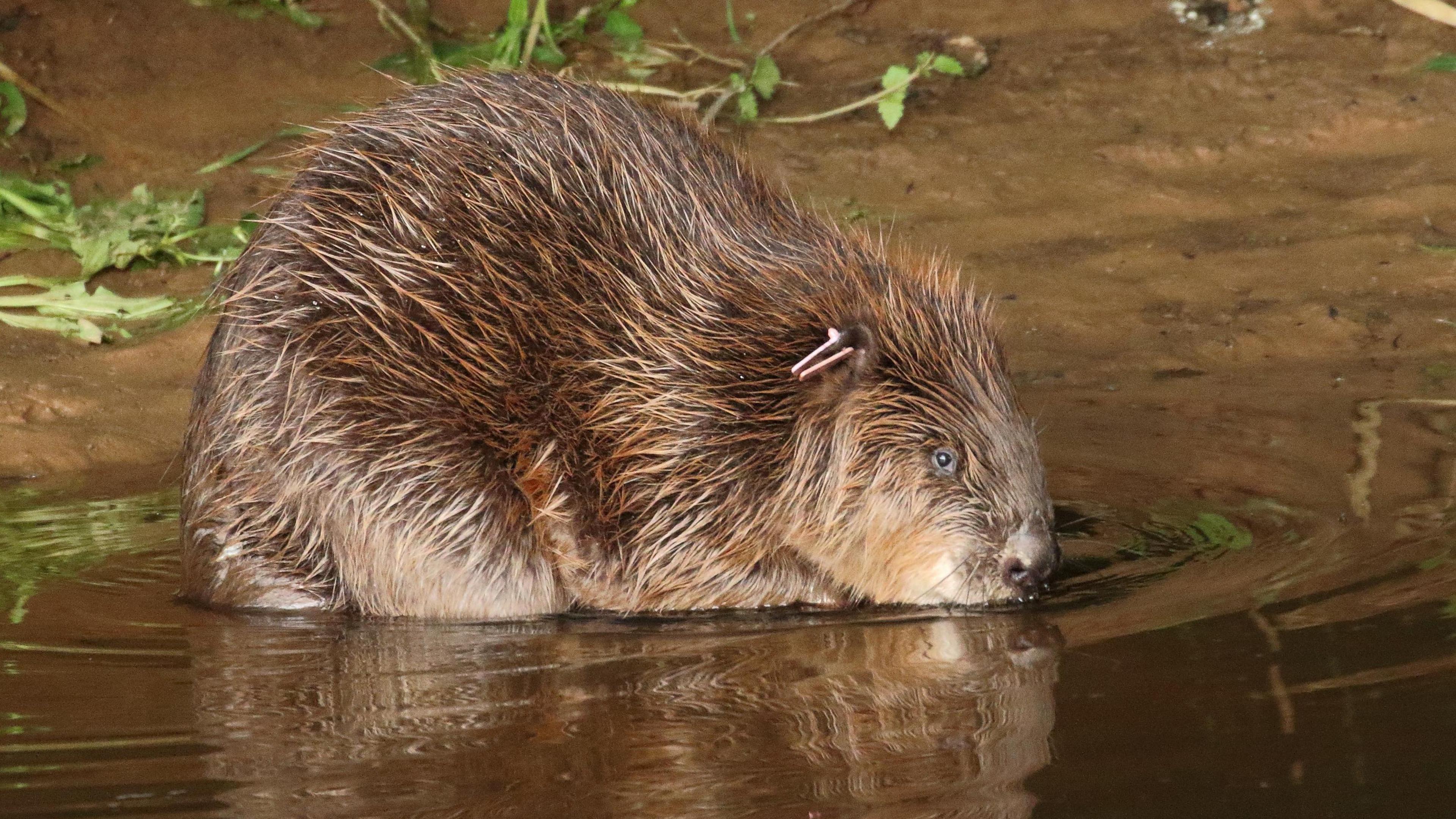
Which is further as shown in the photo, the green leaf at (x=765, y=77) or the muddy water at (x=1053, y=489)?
the green leaf at (x=765, y=77)

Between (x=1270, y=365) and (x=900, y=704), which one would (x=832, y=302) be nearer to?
(x=900, y=704)

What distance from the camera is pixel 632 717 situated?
2883 millimetres

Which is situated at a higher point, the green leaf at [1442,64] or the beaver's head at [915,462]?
the green leaf at [1442,64]

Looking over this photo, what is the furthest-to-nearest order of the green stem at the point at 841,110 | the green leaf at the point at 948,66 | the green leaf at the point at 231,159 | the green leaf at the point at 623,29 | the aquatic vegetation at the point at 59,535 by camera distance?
the green leaf at the point at 623,29 → the green leaf at the point at 948,66 → the green stem at the point at 841,110 → the green leaf at the point at 231,159 → the aquatic vegetation at the point at 59,535

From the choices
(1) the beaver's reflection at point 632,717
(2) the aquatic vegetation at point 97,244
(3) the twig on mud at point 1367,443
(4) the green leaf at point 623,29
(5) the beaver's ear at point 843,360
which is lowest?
(1) the beaver's reflection at point 632,717

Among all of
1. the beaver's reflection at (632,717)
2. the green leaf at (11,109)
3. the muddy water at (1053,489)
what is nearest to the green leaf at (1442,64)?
the muddy water at (1053,489)

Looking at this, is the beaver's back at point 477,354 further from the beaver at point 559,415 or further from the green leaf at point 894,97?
the green leaf at point 894,97

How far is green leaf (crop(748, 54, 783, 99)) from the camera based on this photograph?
6.89 m

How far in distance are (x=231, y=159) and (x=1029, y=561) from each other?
406 centimetres

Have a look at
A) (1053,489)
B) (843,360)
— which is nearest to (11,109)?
(843,360)

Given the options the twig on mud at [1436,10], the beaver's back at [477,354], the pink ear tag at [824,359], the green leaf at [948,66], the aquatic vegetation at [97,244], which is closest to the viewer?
the pink ear tag at [824,359]

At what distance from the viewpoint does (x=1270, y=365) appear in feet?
16.1

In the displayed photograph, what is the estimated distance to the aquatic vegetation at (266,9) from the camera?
7.45m

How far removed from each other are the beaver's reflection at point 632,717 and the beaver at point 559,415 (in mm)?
171
